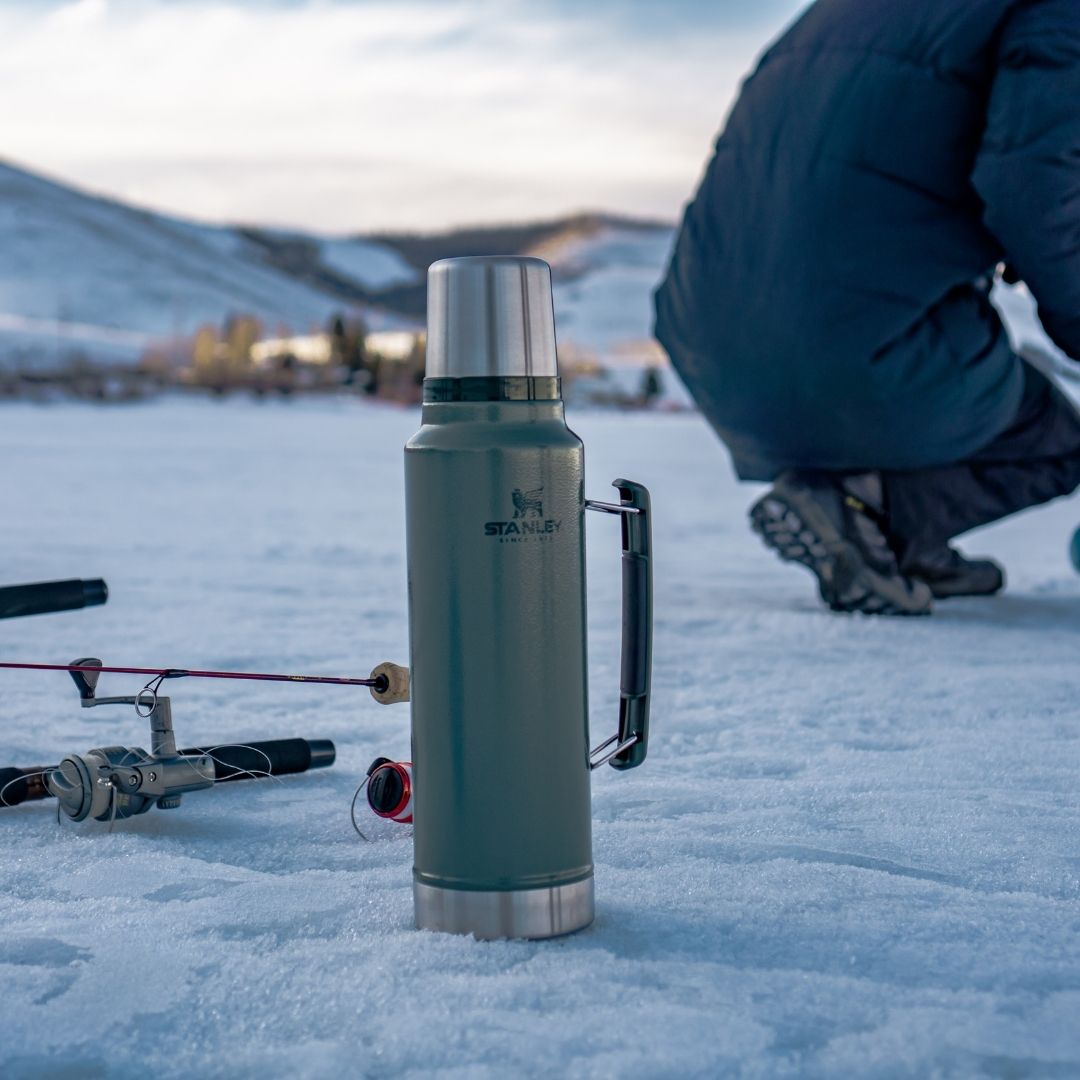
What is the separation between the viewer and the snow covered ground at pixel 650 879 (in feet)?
3.62

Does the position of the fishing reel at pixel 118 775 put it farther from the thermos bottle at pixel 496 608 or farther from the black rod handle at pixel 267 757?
the thermos bottle at pixel 496 608

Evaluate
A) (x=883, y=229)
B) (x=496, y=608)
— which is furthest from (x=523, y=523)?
(x=883, y=229)

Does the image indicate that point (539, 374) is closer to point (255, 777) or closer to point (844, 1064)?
point (844, 1064)

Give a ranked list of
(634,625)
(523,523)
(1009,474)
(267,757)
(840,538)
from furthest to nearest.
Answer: (1009,474), (840,538), (267,757), (634,625), (523,523)

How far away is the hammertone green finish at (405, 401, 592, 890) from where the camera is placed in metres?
1.26

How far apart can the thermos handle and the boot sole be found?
1.98 metres

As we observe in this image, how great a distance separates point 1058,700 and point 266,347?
75.1 feet

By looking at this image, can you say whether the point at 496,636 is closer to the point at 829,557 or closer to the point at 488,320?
the point at 488,320

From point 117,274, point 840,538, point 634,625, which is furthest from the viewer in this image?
point 117,274

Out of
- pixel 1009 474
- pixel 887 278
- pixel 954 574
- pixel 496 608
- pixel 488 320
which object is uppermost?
pixel 887 278

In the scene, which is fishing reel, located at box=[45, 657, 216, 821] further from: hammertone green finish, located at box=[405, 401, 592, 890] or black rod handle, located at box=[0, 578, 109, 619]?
hammertone green finish, located at box=[405, 401, 592, 890]

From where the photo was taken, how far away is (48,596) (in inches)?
70.4

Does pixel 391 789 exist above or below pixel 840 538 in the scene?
below

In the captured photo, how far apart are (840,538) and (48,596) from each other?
2.07 m
